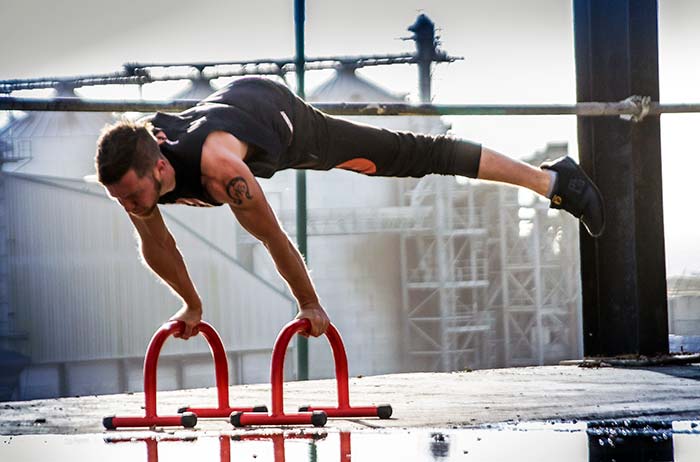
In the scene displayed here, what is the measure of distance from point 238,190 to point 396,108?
4.44 ft

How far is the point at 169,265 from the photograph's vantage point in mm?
2873

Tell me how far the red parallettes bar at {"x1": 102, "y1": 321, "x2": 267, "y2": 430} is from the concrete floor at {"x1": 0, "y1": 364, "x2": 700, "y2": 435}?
5 centimetres

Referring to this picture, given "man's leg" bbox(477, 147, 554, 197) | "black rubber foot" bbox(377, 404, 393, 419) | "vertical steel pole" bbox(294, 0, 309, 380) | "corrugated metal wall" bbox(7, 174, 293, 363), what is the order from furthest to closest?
"corrugated metal wall" bbox(7, 174, 293, 363) → "vertical steel pole" bbox(294, 0, 309, 380) → "man's leg" bbox(477, 147, 554, 197) → "black rubber foot" bbox(377, 404, 393, 419)

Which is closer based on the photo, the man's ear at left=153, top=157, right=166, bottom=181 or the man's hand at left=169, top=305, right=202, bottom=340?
the man's ear at left=153, top=157, right=166, bottom=181

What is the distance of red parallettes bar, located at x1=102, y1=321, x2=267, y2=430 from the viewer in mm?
2725

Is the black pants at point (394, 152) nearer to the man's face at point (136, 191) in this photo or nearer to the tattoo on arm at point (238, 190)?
the tattoo on arm at point (238, 190)

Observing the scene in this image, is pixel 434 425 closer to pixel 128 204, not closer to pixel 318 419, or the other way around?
pixel 318 419

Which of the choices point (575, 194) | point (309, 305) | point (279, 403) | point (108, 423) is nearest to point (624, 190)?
point (575, 194)

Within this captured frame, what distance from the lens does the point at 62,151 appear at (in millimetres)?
28672

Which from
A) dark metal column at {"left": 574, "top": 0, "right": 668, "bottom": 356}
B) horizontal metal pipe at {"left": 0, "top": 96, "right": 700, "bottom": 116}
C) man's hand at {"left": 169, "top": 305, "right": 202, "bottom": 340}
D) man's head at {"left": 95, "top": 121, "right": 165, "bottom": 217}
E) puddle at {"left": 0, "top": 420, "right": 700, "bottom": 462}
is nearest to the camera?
puddle at {"left": 0, "top": 420, "right": 700, "bottom": 462}

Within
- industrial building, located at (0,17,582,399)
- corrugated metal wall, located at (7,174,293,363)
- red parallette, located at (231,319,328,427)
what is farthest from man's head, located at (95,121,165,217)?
corrugated metal wall, located at (7,174,293,363)

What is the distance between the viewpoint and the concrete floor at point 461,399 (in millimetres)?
2672

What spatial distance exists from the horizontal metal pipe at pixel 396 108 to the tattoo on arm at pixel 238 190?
107cm

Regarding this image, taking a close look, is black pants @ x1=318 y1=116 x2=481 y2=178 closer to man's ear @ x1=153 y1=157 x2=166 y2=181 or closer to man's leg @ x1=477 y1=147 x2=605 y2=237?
man's leg @ x1=477 y1=147 x2=605 y2=237
